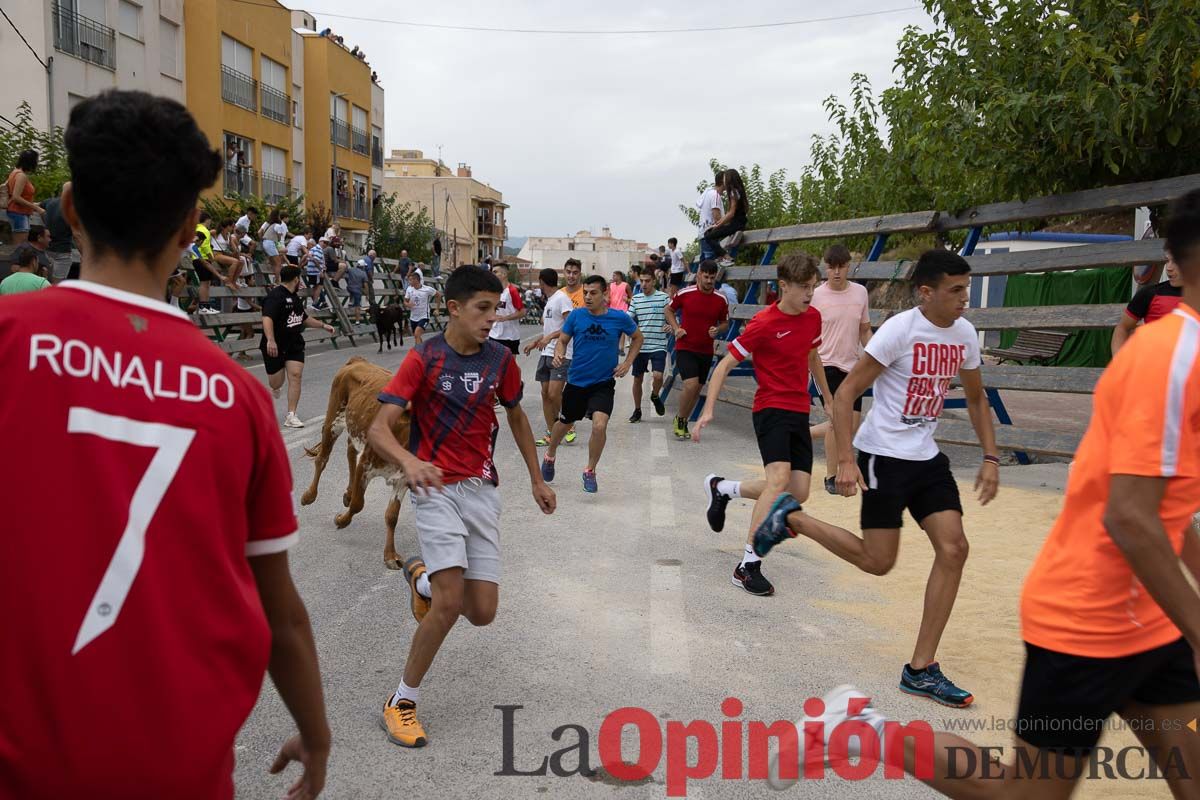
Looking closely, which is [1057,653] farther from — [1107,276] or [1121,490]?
[1107,276]

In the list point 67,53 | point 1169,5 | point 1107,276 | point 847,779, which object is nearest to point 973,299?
point 1107,276

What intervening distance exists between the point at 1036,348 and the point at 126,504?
22.7m

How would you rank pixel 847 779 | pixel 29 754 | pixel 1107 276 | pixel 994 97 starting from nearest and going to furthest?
pixel 29 754, pixel 847 779, pixel 994 97, pixel 1107 276

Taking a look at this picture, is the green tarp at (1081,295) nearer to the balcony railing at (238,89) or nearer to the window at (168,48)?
the window at (168,48)

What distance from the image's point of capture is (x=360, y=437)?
7.32m

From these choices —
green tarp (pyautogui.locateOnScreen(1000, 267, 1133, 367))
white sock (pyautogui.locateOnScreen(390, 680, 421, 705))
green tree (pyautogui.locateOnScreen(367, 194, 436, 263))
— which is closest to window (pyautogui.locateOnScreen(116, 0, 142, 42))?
green tree (pyautogui.locateOnScreen(367, 194, 436, 263))

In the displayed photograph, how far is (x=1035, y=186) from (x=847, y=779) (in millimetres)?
7871

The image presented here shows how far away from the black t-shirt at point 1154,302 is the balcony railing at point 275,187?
36238 millimetres

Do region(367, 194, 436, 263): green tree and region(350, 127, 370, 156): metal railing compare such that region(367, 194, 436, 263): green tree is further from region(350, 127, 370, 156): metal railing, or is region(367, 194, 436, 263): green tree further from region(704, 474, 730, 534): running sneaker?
region(704, 474, 730, 534): running sneaker

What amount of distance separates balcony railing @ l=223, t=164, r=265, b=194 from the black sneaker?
3170 cm

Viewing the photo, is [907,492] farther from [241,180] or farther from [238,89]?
[238,89]

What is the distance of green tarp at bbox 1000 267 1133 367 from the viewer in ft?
72.9

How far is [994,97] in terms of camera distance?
31.2 ft

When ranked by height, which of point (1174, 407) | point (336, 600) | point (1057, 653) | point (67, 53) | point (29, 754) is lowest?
point (336, 600)
